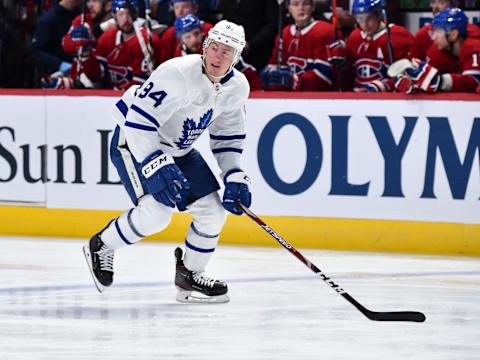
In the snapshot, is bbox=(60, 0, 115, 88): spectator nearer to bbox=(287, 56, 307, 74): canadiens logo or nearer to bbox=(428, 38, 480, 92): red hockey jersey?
bbox=(287, 56, 307, 74): canadiens logo

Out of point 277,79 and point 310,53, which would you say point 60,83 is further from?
point 310,53

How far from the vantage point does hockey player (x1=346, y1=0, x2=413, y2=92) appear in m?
7.00

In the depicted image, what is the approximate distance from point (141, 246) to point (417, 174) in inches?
59.6

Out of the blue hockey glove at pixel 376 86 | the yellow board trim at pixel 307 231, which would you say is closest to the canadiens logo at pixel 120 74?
the yellow board trim at pixel 307 231

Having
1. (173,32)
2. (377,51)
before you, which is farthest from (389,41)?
(173,32)

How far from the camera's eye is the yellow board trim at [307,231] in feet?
21.7

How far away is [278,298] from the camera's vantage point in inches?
207

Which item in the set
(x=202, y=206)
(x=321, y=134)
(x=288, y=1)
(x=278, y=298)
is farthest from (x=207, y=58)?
(x=288, y=1)

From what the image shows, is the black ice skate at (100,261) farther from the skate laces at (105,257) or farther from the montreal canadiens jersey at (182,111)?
the montreal canadiens jersey at (182,111)

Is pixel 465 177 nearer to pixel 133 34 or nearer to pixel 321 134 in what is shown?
pixel 321 134

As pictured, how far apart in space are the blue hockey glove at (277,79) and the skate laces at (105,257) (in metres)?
2.11

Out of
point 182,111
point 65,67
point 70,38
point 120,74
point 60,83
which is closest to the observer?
point 182,111

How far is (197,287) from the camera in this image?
5.16 metres

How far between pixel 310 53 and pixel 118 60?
1214mm
